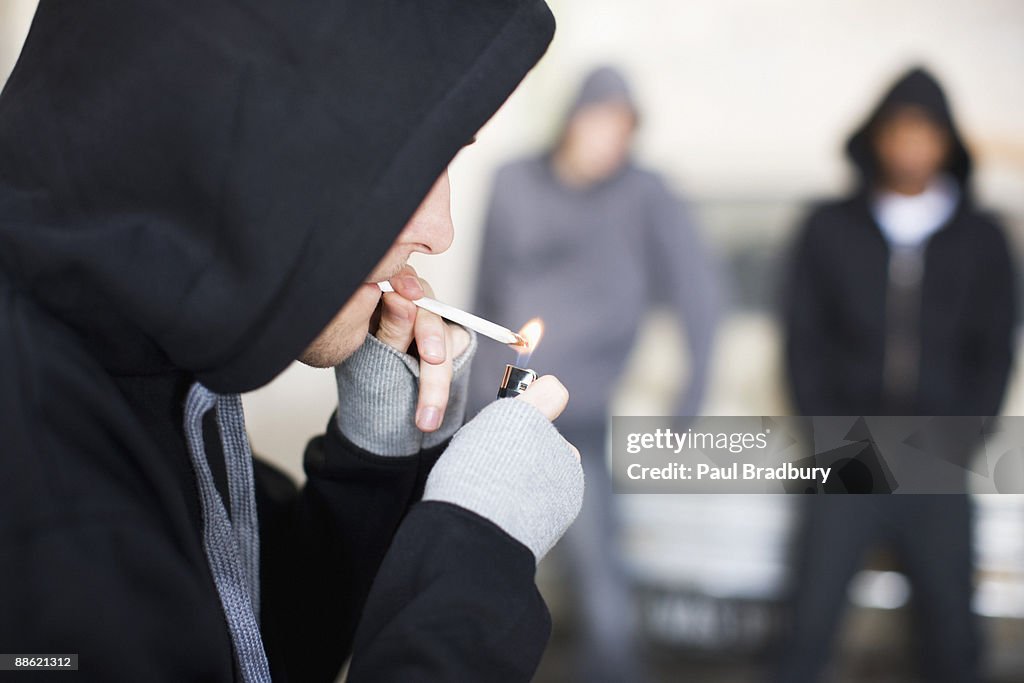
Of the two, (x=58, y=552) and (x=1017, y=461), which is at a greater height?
(x=1017, y=461)

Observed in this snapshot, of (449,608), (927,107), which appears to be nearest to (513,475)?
(449,608)

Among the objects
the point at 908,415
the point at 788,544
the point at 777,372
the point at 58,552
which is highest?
the point at 777,372

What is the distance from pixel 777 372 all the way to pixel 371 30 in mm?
2474

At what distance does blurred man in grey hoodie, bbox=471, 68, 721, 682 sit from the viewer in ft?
8.52

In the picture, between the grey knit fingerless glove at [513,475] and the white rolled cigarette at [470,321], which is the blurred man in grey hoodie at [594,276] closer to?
the white rolled cigarette at [470,321]

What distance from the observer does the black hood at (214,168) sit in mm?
601

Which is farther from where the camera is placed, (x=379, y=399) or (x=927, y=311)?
(x=927, y=311)

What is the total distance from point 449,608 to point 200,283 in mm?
299

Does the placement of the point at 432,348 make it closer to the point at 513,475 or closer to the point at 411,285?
the point at 411,285

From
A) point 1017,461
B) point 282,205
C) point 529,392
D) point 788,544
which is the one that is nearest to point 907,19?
point 1017,461

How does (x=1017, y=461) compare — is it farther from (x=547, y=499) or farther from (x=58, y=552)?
(x=58, y=552)

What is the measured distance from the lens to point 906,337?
240 centimetres

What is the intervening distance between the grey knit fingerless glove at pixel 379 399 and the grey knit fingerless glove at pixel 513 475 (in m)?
0.17

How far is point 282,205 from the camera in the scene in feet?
1.98
